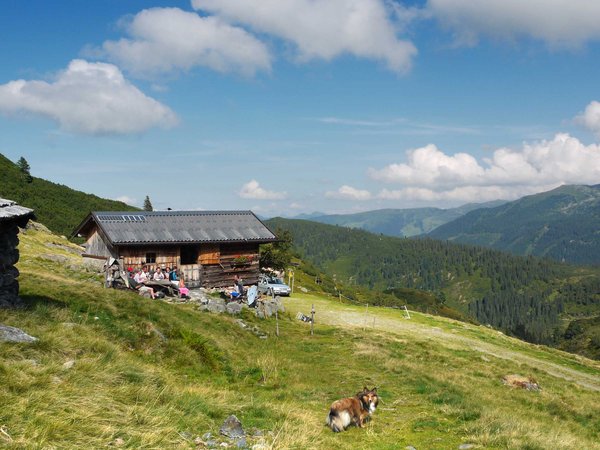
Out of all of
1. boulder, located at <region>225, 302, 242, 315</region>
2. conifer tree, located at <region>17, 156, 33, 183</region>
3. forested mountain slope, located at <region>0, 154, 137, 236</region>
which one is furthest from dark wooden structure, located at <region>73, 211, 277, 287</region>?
conifer tree, located at <region>17, 156, 33, 183</region>

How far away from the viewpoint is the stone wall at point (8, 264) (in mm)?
14648

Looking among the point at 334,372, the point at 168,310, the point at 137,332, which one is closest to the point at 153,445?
the point at 137,332

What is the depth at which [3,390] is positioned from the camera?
7.36m

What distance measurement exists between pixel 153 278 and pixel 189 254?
6.52 meters

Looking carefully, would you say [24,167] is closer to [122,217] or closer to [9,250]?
[122,217]

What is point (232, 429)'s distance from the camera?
8883mm

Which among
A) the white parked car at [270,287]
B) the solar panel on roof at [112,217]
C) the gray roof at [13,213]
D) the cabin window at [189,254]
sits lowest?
the white parked car at [270,287]

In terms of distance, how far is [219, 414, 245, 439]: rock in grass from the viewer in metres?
8.68

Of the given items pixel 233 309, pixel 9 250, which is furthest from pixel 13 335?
pixel 233 309

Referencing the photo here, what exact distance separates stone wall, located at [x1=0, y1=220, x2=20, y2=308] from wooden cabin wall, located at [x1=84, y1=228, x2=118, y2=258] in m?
21.3

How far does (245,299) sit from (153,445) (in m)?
28.9

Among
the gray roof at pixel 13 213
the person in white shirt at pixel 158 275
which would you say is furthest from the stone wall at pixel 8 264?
the person in white shirt at pixel 158 275

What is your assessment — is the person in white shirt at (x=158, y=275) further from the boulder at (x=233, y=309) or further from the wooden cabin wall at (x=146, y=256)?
the boulder at (x=233, y=309)

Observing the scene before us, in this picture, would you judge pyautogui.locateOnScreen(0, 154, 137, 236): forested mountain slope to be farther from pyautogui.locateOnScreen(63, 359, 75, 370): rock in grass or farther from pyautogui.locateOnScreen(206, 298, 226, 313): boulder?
A: pyautogui.locateOnScreen(63, 359, 75, 370): rock in grass
